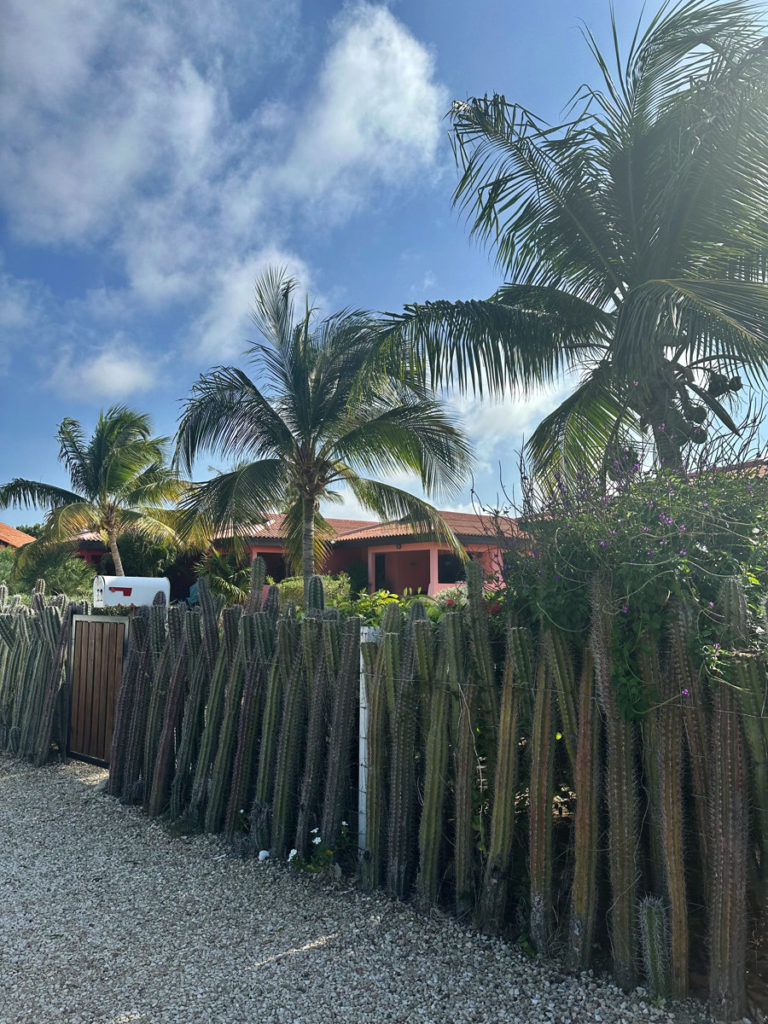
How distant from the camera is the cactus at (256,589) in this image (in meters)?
5.02

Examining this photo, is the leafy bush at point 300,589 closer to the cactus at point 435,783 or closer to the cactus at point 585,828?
the cactus at point 435,783

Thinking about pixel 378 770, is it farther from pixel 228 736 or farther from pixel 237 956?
pixel 228 736

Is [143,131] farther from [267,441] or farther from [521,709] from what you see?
[521,709]

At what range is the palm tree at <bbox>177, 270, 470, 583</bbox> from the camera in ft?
34.7

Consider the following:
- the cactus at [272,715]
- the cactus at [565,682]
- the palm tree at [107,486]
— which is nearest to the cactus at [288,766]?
the cactus at [272,715]

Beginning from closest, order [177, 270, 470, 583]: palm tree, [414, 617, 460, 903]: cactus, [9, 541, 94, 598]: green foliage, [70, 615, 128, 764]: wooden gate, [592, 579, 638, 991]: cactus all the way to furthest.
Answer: [592, 579, 638, 991]: cactus
[414, 617, 460, 903]: cactus
[70, 615, 128, 764]: wooden gate
[177, 270, 470, 583]: palm tree
[9, 541, 94, 598]: green foliage

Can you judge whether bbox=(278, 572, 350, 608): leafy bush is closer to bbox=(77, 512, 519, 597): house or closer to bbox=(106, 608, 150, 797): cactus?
bbox=(77, 512, 519, 597): house

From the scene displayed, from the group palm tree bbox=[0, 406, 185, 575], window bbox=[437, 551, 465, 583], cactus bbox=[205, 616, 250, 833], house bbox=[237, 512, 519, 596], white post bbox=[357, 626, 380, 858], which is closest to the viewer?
white post bbox=[357, 626, 380, 858]

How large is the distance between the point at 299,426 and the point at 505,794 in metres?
8.80

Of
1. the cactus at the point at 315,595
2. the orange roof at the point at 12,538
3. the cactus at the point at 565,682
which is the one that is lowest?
the cactus at the point at 565,682

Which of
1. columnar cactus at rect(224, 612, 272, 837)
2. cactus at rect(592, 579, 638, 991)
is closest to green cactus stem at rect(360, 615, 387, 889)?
columnar cactus at rect(224, 612, 272, 837)

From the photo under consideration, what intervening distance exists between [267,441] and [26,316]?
4.77 meters

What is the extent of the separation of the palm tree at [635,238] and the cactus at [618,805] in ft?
9.82

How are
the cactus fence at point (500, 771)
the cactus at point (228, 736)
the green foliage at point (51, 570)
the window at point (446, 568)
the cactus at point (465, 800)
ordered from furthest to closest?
the window at point (446, 568) → the green foliage at point (51, 570) → the cactus at point (228, 736) → the cactus at point (465, 800) → the cactus fence at point (500, 771)
